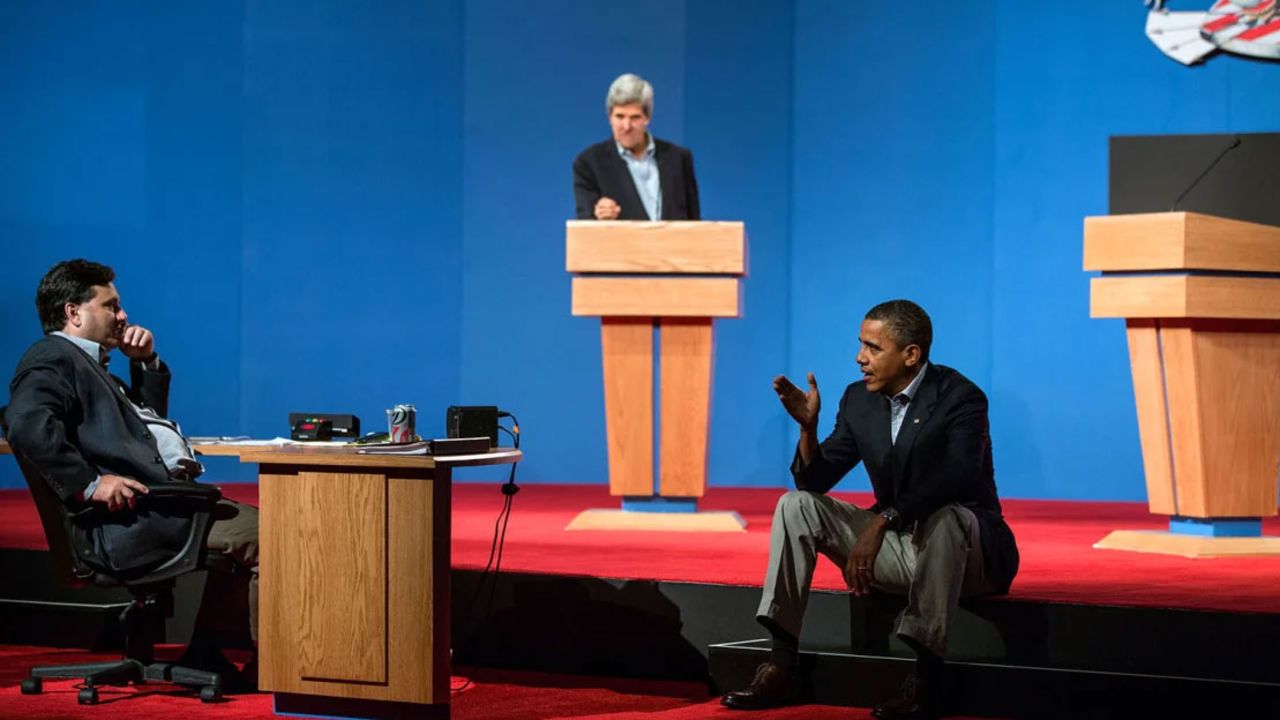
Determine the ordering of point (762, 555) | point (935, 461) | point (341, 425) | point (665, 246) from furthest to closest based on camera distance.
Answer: point (665, 246) < point (762, 555) < point (341, 425) < point (935, 461)

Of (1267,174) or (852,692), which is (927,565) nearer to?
(852,692)

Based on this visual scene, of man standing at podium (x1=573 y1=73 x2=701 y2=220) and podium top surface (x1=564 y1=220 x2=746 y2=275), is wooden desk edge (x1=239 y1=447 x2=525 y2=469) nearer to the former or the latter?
A: podium top surface (x1=564 y1=220 x2=746 y2=275)

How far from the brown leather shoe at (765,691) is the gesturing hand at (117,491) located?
5.27 feet

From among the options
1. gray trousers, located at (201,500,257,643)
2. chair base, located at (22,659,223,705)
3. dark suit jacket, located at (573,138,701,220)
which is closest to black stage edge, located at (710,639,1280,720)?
gray trousers, located at (201,500,257,643)

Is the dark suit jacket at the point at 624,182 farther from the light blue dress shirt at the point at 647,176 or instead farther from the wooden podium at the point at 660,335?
the wooden podium at the point at 660,335

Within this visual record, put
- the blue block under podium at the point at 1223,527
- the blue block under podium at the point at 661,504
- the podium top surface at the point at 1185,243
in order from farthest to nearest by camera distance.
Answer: the blue block under podium at the point at 661,504 < the blue block under podium at the point at 1223,527 < the podium top surface at the point at 1185,243

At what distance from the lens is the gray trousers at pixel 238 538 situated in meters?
3.95

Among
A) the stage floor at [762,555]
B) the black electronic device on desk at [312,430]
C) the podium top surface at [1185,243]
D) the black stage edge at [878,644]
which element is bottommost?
the black stage edge at [878,644]

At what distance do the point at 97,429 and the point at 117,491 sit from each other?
23 cm

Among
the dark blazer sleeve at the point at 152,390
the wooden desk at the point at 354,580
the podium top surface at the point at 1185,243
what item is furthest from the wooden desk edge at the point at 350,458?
the podium top surface at the point at 1185,243

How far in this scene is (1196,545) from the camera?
15.7ft

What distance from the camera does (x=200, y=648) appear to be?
13.5 ft

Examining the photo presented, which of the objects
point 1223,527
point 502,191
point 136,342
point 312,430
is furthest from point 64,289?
point 1223,527

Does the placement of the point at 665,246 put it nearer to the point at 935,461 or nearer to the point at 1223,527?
the point at 935,461
